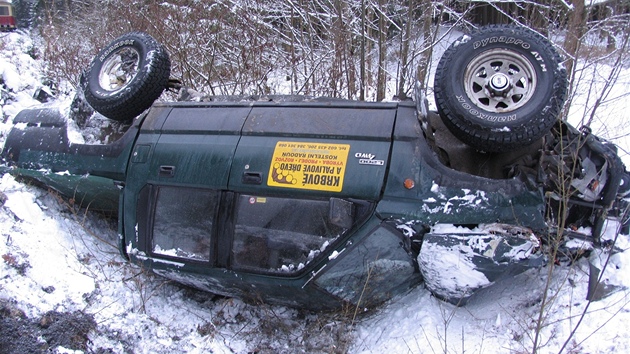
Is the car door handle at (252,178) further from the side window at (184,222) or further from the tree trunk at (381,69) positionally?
the tree trunk at (381,69)

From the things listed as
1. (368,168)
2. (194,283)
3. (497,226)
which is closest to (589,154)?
(497,226)

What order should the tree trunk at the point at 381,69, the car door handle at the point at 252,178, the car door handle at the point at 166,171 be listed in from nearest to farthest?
the car door handle at the point at 252,178 → the car door handle at the point at 166,171 → the tree trunk at the point at 381,69

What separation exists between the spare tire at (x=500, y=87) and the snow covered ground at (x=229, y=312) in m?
0.93

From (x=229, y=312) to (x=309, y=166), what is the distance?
60.9 inches

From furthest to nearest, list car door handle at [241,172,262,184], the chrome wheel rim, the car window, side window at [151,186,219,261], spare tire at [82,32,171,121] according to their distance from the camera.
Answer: spare tire at [82,32,171,121] < side window at [151,186,219,261] < car door handle at [241,172,262,184] < the car window < the chrome wheel rim

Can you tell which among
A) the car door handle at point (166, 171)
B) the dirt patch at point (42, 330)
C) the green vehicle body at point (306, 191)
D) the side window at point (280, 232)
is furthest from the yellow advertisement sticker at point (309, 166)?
the dirt patch at point (42, 330)

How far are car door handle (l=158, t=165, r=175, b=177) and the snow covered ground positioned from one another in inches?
36.5

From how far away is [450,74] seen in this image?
9.80ft

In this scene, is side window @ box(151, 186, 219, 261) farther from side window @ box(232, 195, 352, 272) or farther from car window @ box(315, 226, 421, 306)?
car window @ box(315, 226, 421, 306)

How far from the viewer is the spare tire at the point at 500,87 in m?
2.80

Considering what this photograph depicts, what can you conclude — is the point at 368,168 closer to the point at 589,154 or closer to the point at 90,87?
the point at 589,154

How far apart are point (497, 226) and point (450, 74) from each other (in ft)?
3.23

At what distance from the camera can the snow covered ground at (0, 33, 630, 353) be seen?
3.01 metres

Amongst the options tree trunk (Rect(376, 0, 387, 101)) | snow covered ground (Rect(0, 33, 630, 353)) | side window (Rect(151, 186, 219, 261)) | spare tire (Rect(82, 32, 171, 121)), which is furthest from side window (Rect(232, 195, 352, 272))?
tree trunk (Rect(376, 0, 387, 101))
